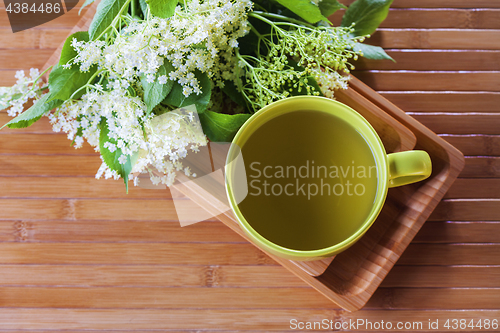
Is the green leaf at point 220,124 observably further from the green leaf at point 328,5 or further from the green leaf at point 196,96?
the green leaf at point 328,5

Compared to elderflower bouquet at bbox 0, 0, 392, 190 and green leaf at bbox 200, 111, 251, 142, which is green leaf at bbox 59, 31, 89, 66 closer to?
Answer: elderflower bouquet at bbox 0, 0, 392, 190

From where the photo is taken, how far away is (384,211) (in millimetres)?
596

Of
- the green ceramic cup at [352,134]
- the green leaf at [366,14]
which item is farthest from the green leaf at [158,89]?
the green leaf at [366,14]

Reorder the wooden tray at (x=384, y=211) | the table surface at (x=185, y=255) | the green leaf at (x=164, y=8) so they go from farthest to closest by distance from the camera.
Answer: the table surface at (x=185, y=255)
the wooden tray at (x=384, y=211)
the green leaf at (x=164, y=8)

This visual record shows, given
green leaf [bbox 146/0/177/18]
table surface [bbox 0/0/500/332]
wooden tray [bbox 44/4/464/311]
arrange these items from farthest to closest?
1. table surface [bbox 0/0/500/332]
2. wooden tray [bbox 44/4/464/311]
3. green leaf [bbox 146/0/177/18]

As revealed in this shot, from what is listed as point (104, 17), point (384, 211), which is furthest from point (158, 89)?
point (384, 211)

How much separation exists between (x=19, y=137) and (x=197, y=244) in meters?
0.42

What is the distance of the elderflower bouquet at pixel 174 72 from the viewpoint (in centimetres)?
44

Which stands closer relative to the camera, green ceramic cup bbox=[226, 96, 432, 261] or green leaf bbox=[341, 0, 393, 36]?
green ceramic cup bbox=[226, 96, 432, 261]

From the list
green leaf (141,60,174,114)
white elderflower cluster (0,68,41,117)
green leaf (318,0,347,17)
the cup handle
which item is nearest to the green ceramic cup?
the cup handle

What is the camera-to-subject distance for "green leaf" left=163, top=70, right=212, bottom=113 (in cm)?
47

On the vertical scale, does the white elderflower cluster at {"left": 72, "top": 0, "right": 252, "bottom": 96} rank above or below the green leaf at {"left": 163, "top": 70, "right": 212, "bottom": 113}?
above

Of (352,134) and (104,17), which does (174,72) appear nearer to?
(104,17)

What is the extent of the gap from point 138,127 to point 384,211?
1.37 ft
